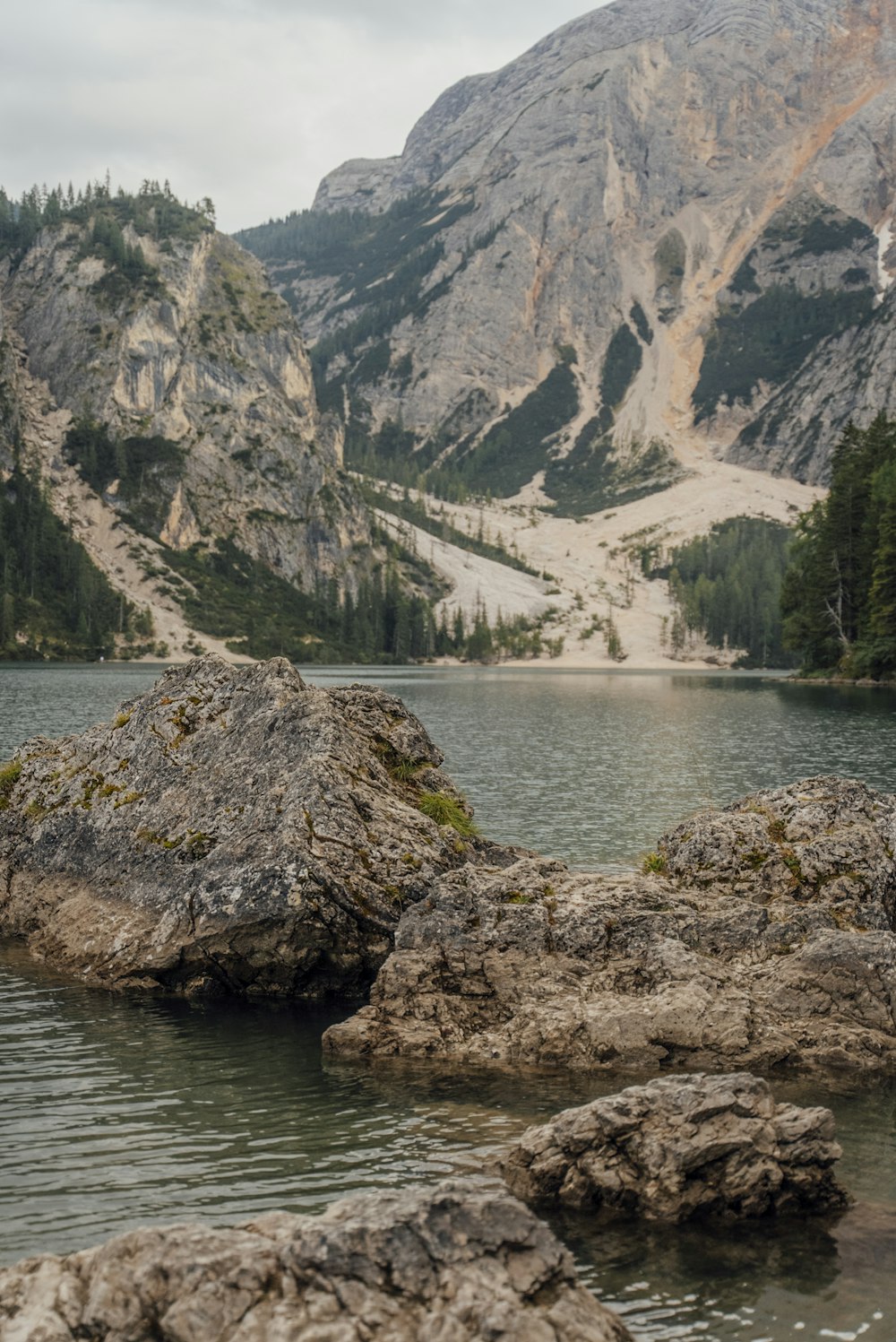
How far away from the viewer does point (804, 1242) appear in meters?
13.1

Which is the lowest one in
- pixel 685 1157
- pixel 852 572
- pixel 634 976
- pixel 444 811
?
pixel 685 1157

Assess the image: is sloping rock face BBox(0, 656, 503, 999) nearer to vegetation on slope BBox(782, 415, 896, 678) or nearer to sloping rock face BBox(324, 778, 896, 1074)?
sloping rock face BBox(324, 778, 896, 1074)

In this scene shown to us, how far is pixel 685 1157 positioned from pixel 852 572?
402 feet

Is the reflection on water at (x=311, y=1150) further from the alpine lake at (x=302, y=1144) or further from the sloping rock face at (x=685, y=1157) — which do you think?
the sloping rock face at (x=685, y=1157)

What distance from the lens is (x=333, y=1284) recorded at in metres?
9.72

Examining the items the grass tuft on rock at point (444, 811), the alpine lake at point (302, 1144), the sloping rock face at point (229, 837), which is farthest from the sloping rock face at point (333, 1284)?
the grass tuft on rock at point (444, 811)

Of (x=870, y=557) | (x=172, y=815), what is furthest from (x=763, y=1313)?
(x=870, y=557)

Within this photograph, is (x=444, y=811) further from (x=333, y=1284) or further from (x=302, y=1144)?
(x=333, y=1284)

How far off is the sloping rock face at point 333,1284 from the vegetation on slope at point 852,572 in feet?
351

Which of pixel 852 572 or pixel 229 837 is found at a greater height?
pixel 852 572

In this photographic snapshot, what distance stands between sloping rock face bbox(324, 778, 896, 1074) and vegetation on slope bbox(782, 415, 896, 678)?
94137mm

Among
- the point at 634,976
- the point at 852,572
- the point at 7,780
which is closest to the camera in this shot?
the point at 634,976

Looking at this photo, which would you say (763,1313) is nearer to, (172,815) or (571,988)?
(571,988)

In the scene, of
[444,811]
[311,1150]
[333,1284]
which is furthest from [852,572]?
[333,1284]
